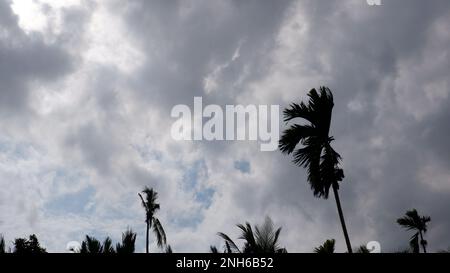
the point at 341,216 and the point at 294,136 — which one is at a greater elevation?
the point at 294,136

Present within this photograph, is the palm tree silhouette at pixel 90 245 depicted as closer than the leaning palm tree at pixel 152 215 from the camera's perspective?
Yes

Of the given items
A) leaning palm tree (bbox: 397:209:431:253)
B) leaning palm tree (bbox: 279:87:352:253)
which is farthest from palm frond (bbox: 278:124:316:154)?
leaning palm tree (bbox: 397:209:431:253)

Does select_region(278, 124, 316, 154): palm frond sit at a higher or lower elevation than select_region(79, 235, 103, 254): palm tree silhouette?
higher

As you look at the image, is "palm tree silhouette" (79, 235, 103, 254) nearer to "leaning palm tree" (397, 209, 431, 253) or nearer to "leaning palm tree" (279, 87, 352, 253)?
"leaning palm tree" (279, 87, 352, 253)

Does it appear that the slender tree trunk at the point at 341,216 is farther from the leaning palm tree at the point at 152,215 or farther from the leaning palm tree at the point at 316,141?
the leaning palm tree at the point at 152,215

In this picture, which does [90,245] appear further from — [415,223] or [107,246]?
[415,223]

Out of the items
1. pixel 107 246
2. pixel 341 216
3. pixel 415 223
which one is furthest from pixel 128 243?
pixel 415 223

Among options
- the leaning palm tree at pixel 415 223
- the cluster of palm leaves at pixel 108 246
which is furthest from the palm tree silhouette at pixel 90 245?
the leaning palm tree at pixel 415 223

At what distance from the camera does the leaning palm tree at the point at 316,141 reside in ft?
34.9

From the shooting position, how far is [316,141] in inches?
431

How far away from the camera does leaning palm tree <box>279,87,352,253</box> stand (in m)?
10.6
